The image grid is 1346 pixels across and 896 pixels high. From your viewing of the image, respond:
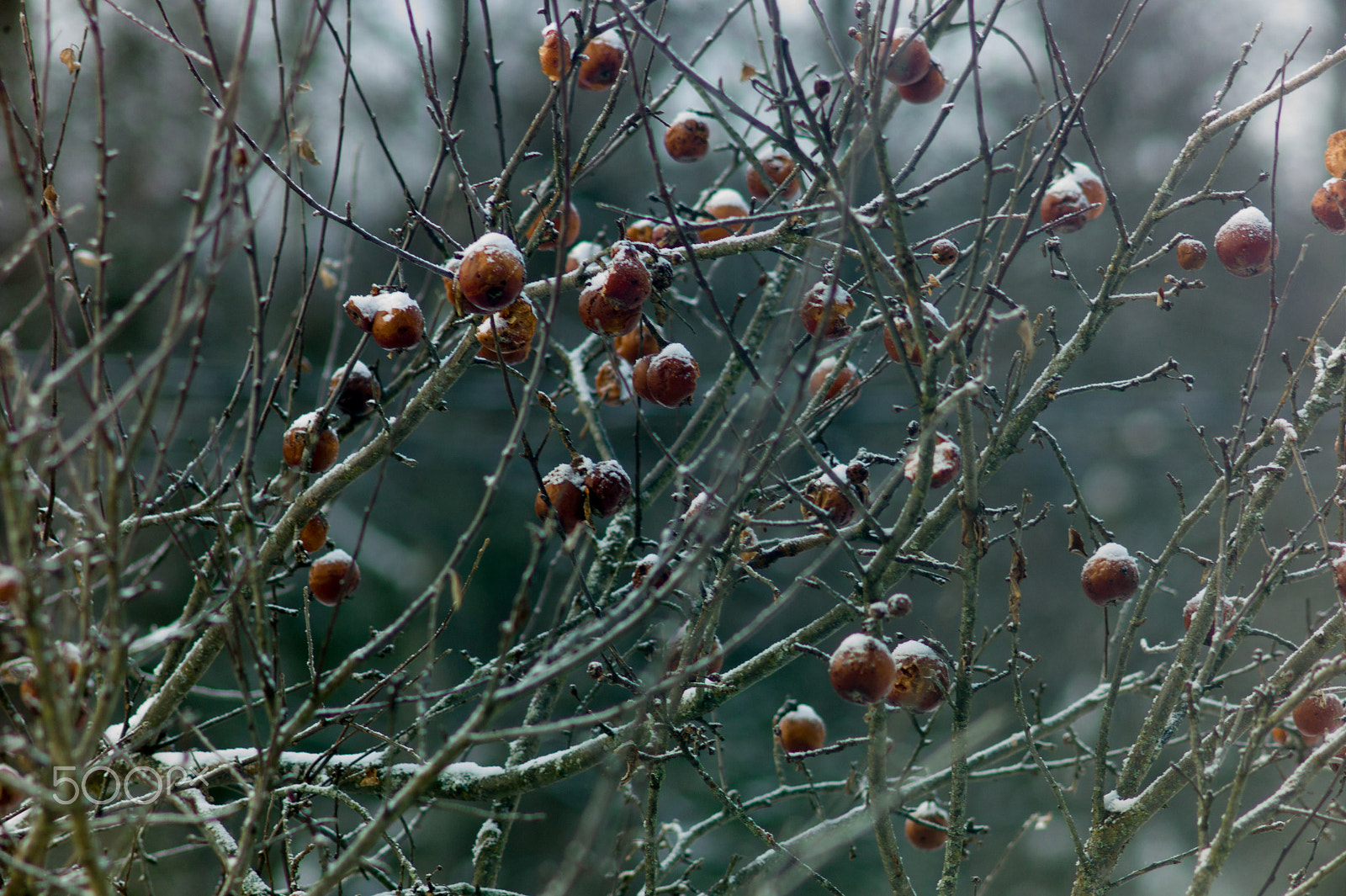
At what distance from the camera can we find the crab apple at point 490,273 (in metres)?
1.58

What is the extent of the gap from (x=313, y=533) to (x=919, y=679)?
4.24 ft

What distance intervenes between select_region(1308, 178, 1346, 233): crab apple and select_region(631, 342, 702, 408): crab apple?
1.26 metres

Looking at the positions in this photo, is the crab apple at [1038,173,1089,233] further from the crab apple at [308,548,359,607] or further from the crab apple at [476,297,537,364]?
the crab apple at [308,548,359,607]

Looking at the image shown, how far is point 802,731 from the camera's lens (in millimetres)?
2131

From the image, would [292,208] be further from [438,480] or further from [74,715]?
[74,715]

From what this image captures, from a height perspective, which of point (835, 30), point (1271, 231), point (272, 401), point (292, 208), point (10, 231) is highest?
point (835, 30)

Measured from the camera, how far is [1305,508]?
883cm

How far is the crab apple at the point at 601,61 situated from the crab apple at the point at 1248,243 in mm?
1243

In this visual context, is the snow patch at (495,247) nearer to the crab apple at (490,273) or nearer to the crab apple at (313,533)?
the crab apple at (490,273)

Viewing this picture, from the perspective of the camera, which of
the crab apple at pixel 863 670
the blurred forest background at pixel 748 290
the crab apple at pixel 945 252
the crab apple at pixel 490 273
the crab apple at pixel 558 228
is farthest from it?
the blurred forest background at pixel 748 290

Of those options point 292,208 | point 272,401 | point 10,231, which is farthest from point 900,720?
point 10,231

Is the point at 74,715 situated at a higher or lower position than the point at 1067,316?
lower

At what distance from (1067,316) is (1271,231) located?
8.33m

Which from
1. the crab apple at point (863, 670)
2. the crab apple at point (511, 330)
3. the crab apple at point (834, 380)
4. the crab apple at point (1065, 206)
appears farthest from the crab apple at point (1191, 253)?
the crab apple at point (511, 330)
